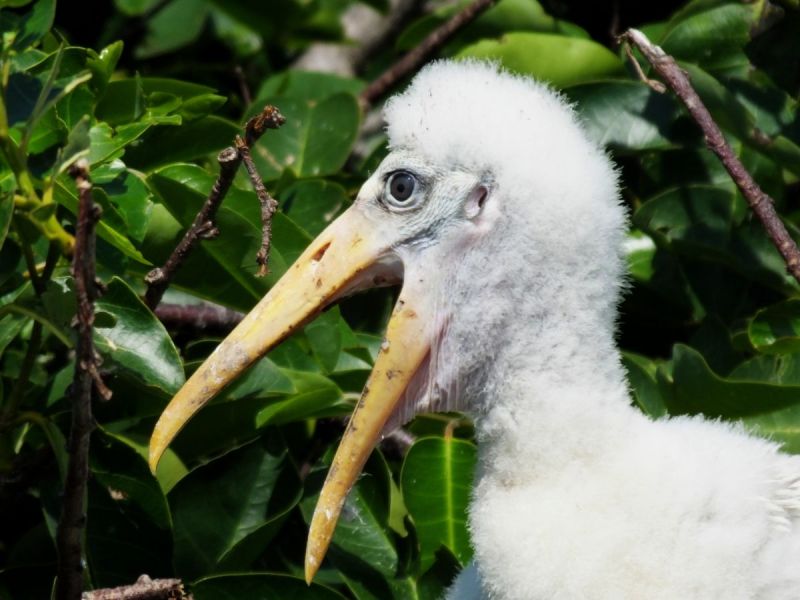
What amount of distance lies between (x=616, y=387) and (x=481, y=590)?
0.49 m

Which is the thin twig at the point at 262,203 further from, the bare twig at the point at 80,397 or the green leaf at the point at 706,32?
the green leaf at the point at 706,32

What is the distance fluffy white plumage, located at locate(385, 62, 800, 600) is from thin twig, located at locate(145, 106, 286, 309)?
296 millimetres

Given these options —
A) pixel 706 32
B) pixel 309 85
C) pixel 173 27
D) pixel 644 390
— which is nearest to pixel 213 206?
pixel 644 390

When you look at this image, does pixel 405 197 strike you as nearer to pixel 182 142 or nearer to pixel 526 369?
pixel 526 369

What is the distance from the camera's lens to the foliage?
3.10 m

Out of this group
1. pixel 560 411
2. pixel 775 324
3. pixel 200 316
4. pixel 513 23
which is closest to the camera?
pixel 560 411

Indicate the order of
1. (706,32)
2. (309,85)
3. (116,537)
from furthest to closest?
(309,85)
(706,32)
(116,537)

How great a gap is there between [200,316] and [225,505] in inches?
27.5

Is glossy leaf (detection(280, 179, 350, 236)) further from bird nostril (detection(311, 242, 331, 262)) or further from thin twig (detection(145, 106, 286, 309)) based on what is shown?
bird nostril (detection(311, 242, 331, 262))

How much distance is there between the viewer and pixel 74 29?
5.68 meters

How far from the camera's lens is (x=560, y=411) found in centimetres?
286

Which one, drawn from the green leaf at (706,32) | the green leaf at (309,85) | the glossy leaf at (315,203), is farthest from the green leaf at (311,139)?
the green leaf at (706,32)

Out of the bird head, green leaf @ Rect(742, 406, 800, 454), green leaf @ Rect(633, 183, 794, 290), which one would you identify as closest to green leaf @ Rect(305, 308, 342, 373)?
the bird head

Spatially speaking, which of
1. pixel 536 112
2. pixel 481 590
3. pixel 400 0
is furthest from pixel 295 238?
pixel 400 0
